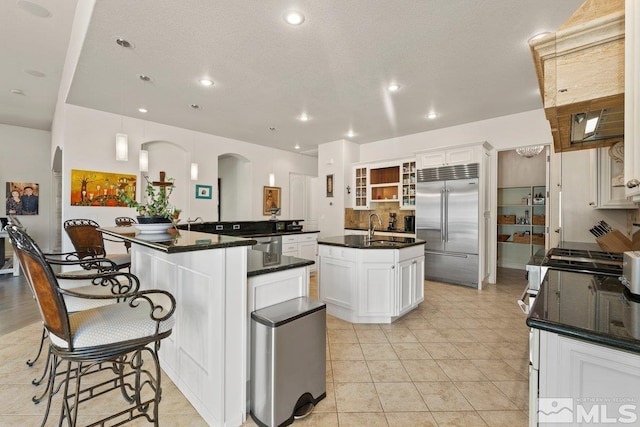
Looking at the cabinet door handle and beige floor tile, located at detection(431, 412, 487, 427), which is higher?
the cabinet door handle

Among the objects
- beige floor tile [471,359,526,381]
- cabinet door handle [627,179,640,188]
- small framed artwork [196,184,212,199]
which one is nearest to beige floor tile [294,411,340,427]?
beige floor tile [471,359,526,381]

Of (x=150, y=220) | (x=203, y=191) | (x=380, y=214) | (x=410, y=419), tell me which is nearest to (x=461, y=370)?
(x=410, y=419)

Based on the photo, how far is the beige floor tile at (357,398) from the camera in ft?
5.93

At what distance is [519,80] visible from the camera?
3.43 meters

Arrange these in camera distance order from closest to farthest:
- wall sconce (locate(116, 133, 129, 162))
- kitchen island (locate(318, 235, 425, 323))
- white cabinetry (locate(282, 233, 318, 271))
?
1. kitchen island (locate(318, 235, 425, 323))
2. wall sconce (locate(116, 133, 129, 162))
3. white cabinetry (locate(282, 233, 318, 271))

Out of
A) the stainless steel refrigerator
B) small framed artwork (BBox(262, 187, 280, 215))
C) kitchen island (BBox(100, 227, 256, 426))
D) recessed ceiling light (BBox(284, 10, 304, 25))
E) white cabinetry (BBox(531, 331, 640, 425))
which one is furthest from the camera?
small framed artwork (BBox(262, 187, 280, 215))

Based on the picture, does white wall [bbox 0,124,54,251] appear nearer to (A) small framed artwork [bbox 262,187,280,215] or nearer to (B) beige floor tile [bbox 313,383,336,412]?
(A) small framed artwork [bbox 262,187,280,215]

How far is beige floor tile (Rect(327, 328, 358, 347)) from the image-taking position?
2.75 metres

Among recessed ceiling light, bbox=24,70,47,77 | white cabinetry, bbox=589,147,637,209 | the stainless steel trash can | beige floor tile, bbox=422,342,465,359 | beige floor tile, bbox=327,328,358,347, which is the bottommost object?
beige floor tile, bbox=422,342,465,359

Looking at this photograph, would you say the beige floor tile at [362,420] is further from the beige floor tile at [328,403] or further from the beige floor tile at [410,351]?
the beige floor tile at [410,351]

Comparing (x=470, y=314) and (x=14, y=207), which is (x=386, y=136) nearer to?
(x=470, y=314)

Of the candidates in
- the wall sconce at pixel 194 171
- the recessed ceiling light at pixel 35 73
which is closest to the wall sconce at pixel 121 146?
the wall sconce at pixel 194 171

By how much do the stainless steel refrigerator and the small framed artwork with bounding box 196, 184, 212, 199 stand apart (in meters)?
4.16

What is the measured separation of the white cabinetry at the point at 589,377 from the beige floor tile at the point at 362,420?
1.02 meters
